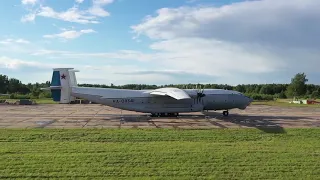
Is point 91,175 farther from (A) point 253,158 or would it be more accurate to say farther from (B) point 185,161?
(A) point 253,158

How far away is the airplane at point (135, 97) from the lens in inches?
1597

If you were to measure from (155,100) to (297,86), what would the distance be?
99.2m

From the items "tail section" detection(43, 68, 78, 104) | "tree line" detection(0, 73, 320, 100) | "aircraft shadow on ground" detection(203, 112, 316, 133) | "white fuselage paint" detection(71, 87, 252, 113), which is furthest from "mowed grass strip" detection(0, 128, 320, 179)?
"tree line" detection(0, 73, 320, 100)

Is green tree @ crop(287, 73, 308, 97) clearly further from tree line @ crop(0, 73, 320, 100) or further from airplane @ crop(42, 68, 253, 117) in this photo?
airplane @ crop(42, 68, 253, 117)

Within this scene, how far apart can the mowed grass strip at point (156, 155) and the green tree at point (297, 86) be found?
10770 cm

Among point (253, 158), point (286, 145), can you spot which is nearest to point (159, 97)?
point (286, 145)

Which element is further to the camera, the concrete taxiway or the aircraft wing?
the aircraft wing

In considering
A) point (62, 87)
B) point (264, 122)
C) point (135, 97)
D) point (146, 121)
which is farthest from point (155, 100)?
point (264, 122)

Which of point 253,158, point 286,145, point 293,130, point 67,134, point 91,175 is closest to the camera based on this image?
point 91,175

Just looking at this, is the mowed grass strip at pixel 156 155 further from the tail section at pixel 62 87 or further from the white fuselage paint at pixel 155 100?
the tail section at pixel 62 87

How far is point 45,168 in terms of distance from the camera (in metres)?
15.4

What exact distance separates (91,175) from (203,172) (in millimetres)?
5003

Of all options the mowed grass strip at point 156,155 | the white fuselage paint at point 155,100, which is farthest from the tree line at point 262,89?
the mowed grass strip at point 156,155

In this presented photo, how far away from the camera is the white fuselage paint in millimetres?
40562
